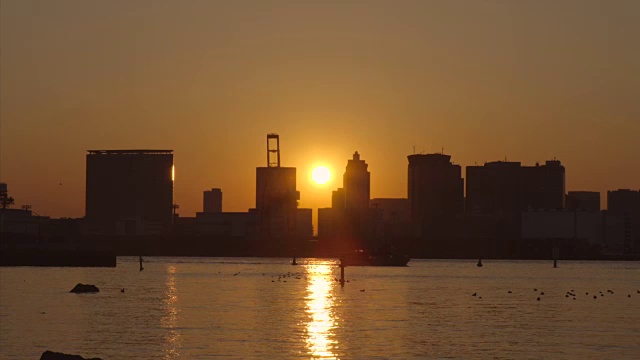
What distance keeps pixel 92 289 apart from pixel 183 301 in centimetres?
2077

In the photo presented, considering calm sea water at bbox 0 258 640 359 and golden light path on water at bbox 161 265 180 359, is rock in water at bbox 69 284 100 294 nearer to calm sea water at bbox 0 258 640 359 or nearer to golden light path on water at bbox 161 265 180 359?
calm sea water at bbox 0 258 640 359

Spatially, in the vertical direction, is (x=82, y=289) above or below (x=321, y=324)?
above

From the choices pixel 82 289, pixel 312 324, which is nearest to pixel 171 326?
pixel 312 324

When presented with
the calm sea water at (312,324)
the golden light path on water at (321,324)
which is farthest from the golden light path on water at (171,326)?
the golden light path on water at (321,324)

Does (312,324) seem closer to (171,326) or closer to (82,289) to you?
(171,326)

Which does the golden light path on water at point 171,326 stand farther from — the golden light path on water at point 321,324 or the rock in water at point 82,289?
the rock in water at point 82,289

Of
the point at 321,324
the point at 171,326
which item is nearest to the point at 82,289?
the point at 171,326

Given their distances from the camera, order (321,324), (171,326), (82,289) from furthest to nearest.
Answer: (82,289) → (321,324) → (171,326)

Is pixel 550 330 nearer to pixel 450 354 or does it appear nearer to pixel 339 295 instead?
pixel 450 354

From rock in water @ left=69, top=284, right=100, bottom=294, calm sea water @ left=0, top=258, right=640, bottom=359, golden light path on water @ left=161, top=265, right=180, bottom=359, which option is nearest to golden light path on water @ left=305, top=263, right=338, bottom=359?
calm sea water @ left=0, top=258, right=640, bottom=359

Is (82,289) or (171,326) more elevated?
(82,289)

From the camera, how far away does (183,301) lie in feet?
411

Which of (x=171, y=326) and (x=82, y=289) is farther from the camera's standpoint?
(x=82, y=289)

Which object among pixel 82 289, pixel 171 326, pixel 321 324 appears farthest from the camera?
pixel 82 289
